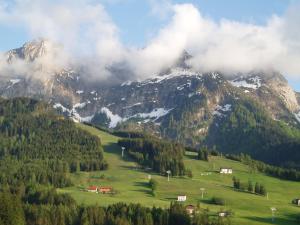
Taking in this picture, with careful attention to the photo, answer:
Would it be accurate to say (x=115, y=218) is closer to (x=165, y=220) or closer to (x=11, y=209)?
(x=165, y=220)

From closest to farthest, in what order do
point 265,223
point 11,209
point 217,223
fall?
1. point 11,209
2. point 217,223
3. point 265,223

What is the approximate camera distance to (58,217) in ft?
603

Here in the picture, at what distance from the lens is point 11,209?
16062 centimetres

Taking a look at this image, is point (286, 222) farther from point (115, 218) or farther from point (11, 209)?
point (11, 209)

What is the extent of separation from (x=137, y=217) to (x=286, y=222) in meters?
51.4

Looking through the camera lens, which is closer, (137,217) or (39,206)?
(137,217)

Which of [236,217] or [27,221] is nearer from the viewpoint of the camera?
[27,221]

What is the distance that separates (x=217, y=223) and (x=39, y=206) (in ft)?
198

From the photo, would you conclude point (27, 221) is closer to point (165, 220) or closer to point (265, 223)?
point (165, 220)

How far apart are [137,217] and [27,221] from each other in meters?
33.7

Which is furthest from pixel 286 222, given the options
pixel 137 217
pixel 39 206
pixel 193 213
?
pixel 39 206

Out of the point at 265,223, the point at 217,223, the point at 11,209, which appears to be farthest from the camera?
the point at 265,223

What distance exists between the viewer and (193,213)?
194 metres

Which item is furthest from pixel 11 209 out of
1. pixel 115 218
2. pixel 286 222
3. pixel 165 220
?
pixel 286 222
